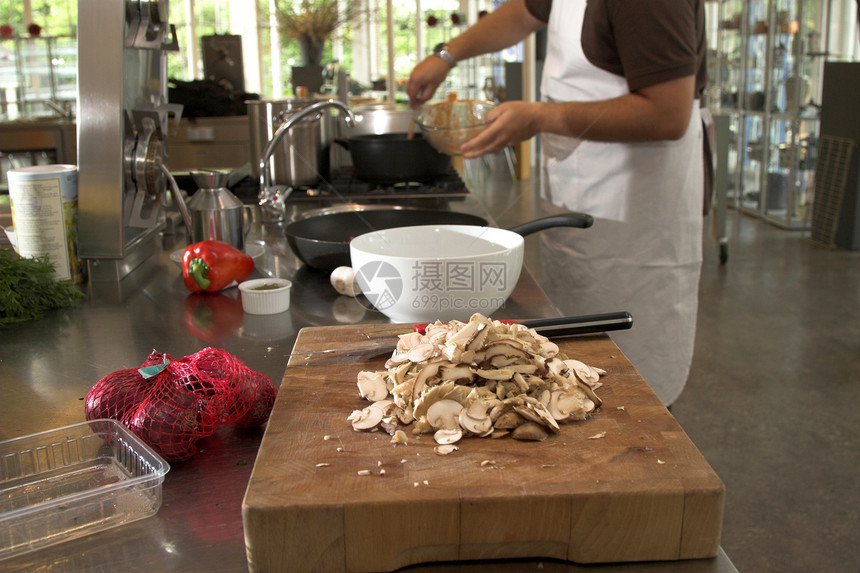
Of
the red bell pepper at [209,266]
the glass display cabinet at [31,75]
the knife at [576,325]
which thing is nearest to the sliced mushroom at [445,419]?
the knife at [576,325]

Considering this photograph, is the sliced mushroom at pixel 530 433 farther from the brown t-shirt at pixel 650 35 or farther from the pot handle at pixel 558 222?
the brown t-shirt at pixel 650 35

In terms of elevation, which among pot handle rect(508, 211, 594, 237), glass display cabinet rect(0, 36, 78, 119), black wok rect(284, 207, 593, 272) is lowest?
black wok rect(284, 207, 593, 272)

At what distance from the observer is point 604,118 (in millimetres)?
1547

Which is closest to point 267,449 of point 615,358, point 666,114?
point 615,358

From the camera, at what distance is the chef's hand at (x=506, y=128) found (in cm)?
158

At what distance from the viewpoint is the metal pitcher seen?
1.55m

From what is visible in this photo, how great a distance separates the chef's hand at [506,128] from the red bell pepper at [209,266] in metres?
0.55

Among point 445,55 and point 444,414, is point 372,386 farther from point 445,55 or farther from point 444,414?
point 445,55

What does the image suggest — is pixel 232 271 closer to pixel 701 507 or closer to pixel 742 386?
pixel 701 507

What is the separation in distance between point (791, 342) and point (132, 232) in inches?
117

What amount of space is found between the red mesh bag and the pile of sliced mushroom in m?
0.12

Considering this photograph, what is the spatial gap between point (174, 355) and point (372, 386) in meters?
0.42

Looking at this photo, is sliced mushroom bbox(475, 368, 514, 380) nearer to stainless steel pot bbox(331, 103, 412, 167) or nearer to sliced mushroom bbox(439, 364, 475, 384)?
sliced mushroom bbox(439, 364, 475, 384)

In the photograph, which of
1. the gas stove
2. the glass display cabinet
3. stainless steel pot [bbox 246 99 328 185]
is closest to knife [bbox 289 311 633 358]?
the gas stove
